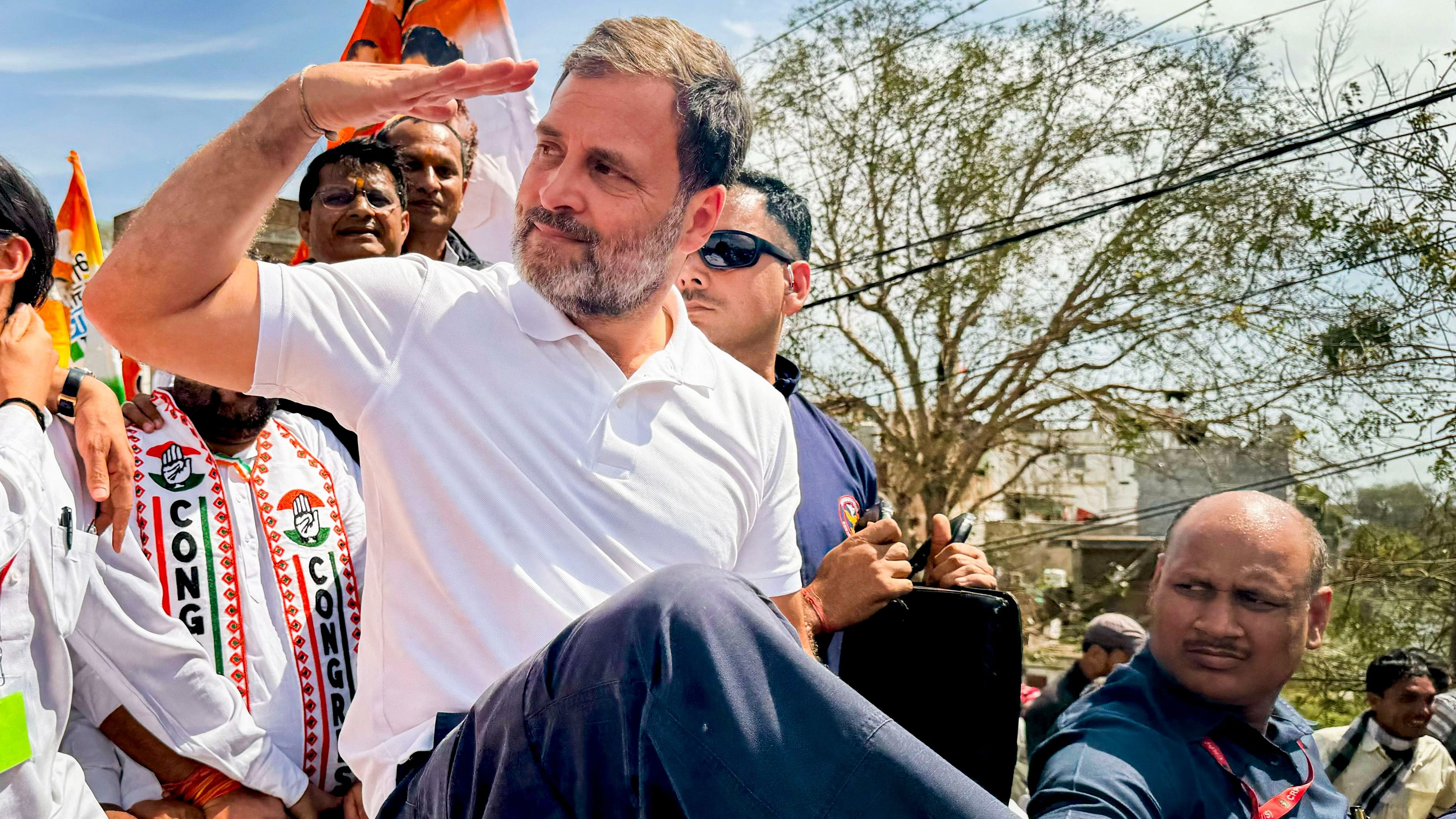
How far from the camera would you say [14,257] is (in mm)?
2254

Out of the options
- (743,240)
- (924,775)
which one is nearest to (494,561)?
(924,775)

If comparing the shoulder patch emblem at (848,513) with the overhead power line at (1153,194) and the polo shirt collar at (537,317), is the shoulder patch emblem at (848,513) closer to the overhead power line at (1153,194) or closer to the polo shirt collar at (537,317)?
the polo shirt collar at (537,317)

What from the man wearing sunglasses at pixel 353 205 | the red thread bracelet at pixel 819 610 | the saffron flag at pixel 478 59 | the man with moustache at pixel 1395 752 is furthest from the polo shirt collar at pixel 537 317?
the man with moustache at pixel 1395 752

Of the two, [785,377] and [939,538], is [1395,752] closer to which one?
[785,377]

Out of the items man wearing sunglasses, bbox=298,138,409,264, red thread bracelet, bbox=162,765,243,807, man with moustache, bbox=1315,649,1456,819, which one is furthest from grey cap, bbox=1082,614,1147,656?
red thread bracelet, bbox=162,765,243,807

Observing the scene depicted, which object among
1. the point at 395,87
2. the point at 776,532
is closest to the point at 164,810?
the point at 776,532

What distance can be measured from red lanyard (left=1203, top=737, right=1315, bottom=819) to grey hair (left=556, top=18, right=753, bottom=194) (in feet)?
4.68

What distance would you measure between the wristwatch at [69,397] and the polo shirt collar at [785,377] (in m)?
1.71

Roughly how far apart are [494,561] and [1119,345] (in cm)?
1635

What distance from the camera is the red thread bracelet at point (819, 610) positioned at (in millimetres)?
2549

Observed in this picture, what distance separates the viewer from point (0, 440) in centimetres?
207

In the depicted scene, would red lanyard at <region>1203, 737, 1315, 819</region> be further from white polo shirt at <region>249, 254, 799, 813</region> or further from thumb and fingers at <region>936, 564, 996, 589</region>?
white polo shirt at <region>249, 254, 799, 813</region>

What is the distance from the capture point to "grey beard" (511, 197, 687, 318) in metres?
2.05

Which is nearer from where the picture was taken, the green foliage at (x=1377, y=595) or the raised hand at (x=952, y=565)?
the raised hand at (x=952, y=565)
